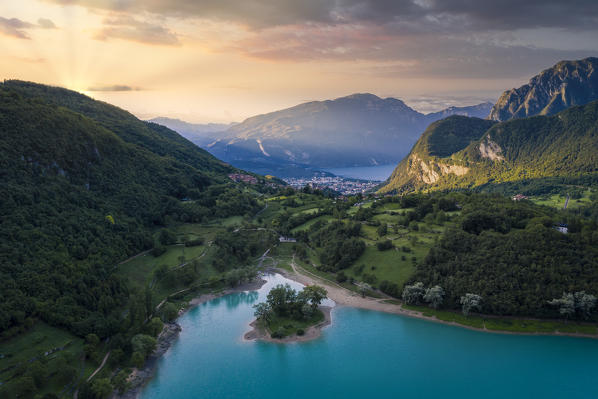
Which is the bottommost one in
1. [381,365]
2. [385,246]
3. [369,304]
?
[381,365]

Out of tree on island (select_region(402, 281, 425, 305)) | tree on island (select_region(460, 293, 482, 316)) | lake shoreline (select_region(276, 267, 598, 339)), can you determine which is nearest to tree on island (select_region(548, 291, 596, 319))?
lake shoreline (select_region(276, 267, 598, 339))

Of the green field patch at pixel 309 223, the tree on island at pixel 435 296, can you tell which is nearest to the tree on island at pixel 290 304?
the tree on island at pixel 435 296

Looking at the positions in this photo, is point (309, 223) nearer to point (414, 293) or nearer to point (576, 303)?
point (414, 293)

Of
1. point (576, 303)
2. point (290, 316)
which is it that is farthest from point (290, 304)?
point (576, 303)

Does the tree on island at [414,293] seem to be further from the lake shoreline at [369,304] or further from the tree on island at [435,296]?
the lake shoreline at [369,304]

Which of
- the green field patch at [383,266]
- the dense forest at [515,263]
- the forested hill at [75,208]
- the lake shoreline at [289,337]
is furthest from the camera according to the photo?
the green field patch at [383,266]

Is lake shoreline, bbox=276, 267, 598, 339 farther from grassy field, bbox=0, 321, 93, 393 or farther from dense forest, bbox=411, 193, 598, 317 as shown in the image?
grassy field, bbox=0, 321, 93, 393

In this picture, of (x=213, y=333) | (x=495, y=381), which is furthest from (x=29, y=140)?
(x=495, y=381)
